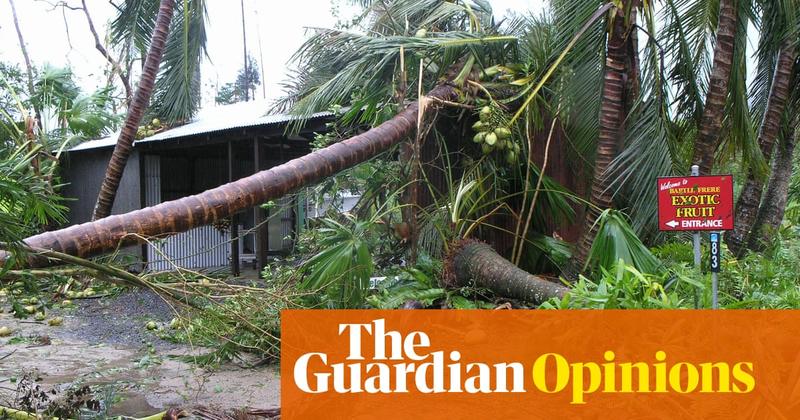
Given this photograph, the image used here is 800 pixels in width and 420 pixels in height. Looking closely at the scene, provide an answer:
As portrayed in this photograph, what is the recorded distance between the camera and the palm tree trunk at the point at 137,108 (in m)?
9.31

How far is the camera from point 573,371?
10.3 feet

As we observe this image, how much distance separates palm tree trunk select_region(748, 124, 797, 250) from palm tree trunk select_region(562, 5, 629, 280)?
298 cm

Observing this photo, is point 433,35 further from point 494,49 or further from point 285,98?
point 285,98

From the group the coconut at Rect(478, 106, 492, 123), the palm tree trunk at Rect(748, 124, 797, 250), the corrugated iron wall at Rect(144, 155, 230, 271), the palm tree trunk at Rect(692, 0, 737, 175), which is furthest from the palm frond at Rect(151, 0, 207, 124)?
the palm tree trunk at Rect(748, 124, 797, 250)

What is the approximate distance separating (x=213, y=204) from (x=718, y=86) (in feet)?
13.9

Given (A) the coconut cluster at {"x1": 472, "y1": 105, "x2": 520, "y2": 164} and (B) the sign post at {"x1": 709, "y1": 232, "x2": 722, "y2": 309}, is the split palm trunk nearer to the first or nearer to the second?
(A) the coconut cluster at {"x1": 472, "y1": 105, "x2": 520, "y2": 164}

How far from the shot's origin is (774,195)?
7.82 metres

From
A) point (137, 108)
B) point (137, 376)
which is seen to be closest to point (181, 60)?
point (137, 108)

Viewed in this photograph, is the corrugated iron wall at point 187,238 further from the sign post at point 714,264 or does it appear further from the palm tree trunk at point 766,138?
the sign post at point 714,264

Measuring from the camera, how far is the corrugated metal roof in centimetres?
989

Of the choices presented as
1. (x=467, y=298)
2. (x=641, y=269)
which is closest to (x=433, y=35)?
(x=467, y=298)

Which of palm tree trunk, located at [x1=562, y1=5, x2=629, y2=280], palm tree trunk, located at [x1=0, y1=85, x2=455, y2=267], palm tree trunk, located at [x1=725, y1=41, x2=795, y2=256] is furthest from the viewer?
palm tree trunk, located at [x1=725, y1=41, x2=795, y2=256]

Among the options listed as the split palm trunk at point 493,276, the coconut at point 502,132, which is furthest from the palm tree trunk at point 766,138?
the split palm trunk at point 493,276

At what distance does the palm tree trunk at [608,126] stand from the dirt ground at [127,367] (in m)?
2.72
